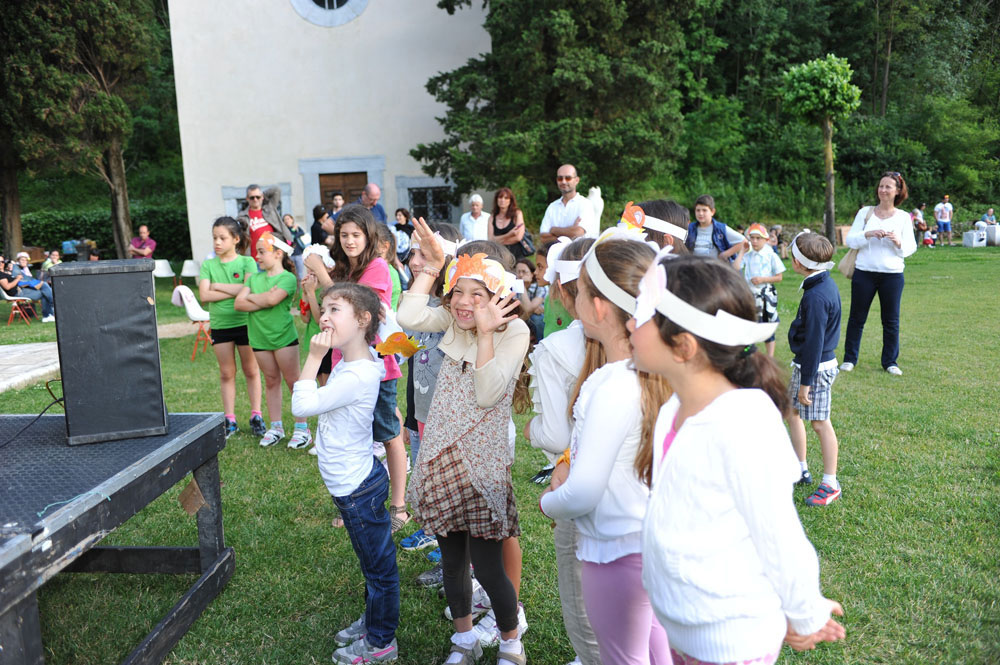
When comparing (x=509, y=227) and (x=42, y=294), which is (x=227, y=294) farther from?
(x=42, y=294)

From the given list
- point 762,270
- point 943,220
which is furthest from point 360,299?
point 943,220

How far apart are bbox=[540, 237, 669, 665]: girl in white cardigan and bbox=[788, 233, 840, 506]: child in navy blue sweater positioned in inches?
85.2

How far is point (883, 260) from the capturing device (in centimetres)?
679

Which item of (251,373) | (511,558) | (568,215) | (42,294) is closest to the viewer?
(511,558)

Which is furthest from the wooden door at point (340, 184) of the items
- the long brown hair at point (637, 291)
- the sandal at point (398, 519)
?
the long brown hair at point (637, 291)

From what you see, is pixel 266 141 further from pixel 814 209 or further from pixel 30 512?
pixel 814 209

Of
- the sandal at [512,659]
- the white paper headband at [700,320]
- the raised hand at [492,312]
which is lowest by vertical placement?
the sandal at [512,659]

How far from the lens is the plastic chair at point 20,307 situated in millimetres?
13001

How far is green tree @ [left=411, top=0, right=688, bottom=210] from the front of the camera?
1455cm

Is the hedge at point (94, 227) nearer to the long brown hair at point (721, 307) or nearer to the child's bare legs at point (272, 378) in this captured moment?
the child's bare legs at point (272, 378)

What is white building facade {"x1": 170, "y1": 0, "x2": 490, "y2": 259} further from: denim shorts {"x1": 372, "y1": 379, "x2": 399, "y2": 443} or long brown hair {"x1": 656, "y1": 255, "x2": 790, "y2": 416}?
long brown hair {"x1": 656, "y1": 255, "x2": 790, "y2": 416}

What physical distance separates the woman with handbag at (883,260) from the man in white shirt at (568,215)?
93.4 inches

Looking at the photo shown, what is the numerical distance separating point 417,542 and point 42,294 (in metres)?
13.0

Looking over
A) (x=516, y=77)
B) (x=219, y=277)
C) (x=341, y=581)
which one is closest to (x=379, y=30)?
(x=516, y=77)
